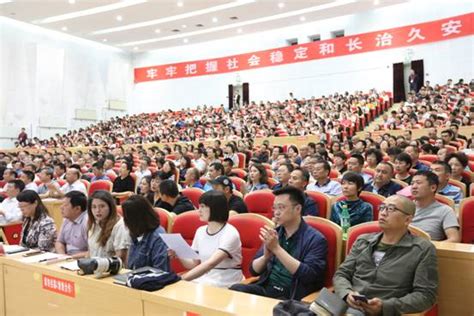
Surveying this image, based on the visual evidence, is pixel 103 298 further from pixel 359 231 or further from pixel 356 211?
pixel 356 211

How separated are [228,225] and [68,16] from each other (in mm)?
17717

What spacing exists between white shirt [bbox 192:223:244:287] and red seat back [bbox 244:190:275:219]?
1.31 metres

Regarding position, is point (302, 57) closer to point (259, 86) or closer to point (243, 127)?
point (259, 86)

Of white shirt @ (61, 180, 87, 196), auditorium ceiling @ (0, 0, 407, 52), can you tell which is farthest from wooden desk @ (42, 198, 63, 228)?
auditorium ceiling @ (0, 0, 407, 52)

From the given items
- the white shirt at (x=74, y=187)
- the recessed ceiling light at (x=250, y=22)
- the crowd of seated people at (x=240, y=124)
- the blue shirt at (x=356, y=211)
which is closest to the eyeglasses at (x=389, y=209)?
the blue shirt at (x=356, y=211)

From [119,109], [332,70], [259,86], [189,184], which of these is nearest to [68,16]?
[119,109]

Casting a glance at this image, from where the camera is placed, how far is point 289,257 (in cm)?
238

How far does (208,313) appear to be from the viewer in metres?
1.75

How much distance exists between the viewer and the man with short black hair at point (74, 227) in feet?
11.5

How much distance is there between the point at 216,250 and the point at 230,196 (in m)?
1.49

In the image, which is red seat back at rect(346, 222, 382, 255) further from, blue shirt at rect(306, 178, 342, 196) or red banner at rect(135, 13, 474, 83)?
red banner at rect(135, 13, 474, 83)

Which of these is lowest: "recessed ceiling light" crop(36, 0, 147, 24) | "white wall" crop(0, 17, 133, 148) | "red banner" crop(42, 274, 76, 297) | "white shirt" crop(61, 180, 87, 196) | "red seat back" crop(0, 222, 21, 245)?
"red seat back" crop(0, 222, 21, 245)

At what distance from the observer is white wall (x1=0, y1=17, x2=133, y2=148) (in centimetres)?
1862

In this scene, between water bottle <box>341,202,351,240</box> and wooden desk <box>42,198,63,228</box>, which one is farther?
wooden desk <box>42,198,63,228</box>
